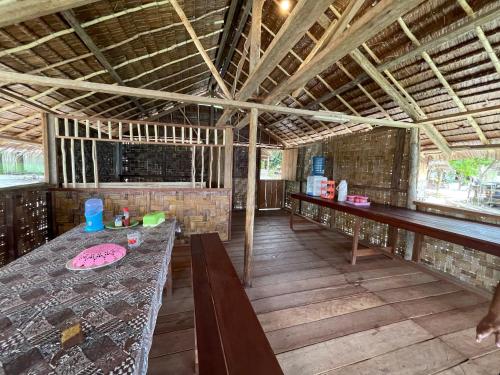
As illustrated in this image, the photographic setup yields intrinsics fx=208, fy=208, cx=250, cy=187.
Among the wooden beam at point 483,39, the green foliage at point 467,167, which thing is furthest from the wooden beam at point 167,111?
the green foliage at point 467,167

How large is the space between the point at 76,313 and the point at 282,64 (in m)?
4.94

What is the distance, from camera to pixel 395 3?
117 centimetres

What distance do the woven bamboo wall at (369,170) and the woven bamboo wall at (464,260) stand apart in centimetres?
42

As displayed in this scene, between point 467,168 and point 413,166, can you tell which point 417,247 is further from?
point 467,168

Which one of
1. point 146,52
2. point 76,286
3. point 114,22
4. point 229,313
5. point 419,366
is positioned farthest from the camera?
point 146,52

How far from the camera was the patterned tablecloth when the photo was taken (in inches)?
26.4

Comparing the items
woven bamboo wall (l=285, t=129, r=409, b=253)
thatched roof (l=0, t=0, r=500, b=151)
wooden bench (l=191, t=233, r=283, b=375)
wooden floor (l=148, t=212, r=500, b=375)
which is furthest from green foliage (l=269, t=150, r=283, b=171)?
wooden bench (l=191, t=233, r=283, b=375)

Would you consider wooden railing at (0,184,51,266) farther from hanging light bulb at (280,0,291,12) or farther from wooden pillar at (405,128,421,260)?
wooden pillar at (405,128,421,260)

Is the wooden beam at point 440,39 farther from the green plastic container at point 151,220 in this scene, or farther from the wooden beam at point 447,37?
the green plastic container at point 151,220

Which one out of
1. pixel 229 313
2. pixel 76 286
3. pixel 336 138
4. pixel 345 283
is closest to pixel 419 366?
pixel 345 283

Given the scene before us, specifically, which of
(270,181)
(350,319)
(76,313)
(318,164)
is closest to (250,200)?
(350,319)

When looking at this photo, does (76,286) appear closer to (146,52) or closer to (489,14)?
(146,52)

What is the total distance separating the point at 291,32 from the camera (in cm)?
146

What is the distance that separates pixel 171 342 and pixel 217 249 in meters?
0.82
